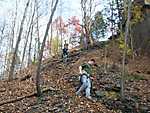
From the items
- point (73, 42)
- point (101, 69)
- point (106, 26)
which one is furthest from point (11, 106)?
point (73, 42)

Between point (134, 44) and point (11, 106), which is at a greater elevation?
point (134, 44)

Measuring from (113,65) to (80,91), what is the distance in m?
10.3

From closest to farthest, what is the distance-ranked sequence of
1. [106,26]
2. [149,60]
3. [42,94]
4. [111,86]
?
[42,94], [111,86], [149,60], [106,26]

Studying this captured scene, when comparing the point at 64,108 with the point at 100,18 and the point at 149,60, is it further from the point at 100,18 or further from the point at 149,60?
the point at 100,18

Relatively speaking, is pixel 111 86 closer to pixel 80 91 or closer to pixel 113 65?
pixel 80 91

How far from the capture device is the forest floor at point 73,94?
1422 centimetres

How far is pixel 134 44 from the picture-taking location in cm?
2997

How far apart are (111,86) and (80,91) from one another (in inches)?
153

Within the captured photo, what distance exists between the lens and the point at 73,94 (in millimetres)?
15852

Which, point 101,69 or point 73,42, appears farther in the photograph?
point 73,42

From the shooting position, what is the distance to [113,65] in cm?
2525

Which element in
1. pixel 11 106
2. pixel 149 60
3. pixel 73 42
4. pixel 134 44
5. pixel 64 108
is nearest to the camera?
pixel 64 108

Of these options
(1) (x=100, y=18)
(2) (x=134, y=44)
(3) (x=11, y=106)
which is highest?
(1) (x=100, y=18)

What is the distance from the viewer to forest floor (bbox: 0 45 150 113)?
46.6 ft
